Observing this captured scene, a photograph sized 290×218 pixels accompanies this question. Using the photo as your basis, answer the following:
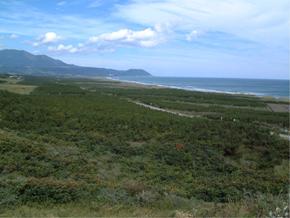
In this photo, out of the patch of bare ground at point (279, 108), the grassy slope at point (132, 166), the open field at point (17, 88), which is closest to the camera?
the grassy slope at point (132, 166)

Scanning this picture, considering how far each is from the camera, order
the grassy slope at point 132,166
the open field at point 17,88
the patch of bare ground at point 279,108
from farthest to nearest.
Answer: the open field at point 17,88
the patch of bare ground at point 279,108
the grassy slope at point 132,166

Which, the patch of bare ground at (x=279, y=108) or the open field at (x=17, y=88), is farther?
the open field at (x=17, y=88)

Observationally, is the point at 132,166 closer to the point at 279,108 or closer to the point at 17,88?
the point at 279,108

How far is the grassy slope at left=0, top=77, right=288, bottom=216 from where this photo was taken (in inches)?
318

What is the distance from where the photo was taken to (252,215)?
669 centimetres

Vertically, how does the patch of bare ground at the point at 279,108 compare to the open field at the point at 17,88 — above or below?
above

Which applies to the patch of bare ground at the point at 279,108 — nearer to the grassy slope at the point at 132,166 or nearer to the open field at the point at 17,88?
the grassy slope at the point at 132,166

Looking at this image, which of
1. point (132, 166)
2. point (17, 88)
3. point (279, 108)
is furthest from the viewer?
point (17, 88)

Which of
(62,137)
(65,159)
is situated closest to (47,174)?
(65,159)

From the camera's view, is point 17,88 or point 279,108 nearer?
point 279,108

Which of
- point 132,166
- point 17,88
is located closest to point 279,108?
point 17,88

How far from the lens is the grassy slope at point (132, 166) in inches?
318

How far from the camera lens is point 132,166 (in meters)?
18.4

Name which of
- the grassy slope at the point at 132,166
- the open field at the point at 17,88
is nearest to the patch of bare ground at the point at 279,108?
the grassy slope at the point at 132,166
